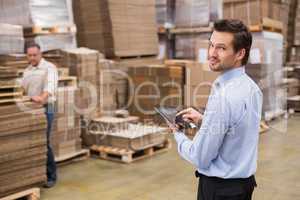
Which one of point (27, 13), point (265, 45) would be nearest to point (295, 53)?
point (265, 45)

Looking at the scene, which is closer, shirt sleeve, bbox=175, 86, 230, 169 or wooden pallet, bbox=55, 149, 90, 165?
shirt sleeve, bbox=175, 86, 230, 169

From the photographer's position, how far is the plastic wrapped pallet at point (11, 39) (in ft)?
22.8

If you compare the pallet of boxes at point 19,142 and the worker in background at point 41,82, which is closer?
the pallet of boxes at point 19,142

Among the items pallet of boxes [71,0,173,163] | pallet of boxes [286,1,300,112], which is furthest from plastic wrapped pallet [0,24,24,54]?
pallet of boxes [286,1,300,112]

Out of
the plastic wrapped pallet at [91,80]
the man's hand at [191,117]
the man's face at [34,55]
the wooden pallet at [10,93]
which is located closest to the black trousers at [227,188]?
the man's hand at [191,117]

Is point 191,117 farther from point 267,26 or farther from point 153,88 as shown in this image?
point 267,26

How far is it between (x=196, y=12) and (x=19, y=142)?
6.13m

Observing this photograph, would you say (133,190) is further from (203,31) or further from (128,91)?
(203,31)

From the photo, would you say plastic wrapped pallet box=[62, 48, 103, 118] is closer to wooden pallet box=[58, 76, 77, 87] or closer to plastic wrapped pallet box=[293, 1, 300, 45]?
wooden pallet box=[58, 76, 77, 87]

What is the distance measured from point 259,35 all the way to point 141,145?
361 cm

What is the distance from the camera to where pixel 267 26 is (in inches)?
340

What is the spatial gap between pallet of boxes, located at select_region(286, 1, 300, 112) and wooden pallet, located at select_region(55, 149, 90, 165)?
6.03m

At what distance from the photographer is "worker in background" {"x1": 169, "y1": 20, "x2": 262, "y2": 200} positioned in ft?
6.86

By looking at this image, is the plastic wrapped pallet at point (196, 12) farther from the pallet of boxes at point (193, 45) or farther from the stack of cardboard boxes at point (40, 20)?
the stack of cardboard boxes at point (40, 20)
